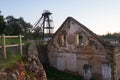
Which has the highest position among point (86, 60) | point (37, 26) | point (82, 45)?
point (37, 26)

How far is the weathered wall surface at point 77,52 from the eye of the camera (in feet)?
69.7

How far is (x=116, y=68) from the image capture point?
21.1m

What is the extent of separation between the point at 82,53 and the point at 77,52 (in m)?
0.61

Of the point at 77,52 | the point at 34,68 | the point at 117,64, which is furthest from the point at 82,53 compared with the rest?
the point at 34,68

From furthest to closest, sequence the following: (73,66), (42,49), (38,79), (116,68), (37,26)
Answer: (37,26)
(42,49)
(73,66)
(116,68)
(38,79)

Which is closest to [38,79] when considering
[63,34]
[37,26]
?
[63,34]

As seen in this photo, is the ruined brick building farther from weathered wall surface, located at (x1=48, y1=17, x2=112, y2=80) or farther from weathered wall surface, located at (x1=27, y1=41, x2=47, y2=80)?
weathered wall surface, located at (x1=27, y1=41, x2=47, y2=80)

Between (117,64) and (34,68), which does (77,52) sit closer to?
(117,64)

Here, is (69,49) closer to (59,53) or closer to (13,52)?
(59,53)

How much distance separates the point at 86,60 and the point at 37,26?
18026 mm

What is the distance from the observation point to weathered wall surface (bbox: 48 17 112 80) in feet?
69.7

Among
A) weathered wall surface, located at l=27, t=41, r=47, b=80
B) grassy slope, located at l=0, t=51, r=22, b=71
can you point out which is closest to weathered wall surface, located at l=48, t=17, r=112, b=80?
weathered wall surface, located at l=27, t=41, r=47, b=80

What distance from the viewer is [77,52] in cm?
2267

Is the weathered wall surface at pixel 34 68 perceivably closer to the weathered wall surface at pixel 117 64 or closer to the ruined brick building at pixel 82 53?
the ruined brick building at pixel 82 53
